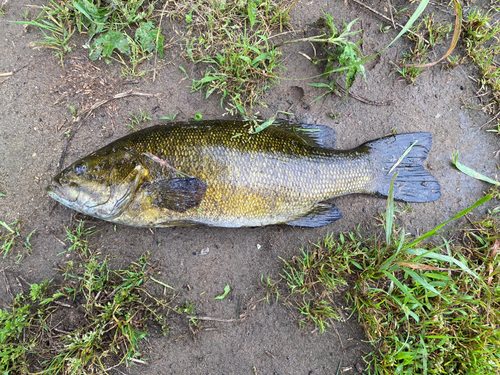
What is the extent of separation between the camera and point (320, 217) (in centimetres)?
294

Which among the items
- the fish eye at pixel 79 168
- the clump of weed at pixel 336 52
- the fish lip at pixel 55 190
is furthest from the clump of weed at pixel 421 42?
the fish lip at pixel 55 190

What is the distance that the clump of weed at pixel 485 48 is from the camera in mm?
3199

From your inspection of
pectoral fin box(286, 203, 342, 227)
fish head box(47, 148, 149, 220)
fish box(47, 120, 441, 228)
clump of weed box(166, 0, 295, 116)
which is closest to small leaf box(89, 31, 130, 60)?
clump of weed box(166, 0, 295, 116)

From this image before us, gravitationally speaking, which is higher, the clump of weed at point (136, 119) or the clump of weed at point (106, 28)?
the clump of weed at point (106, 28)

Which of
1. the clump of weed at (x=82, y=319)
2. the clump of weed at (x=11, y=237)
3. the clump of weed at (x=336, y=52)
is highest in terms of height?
the clump of weed at (x=336, y=52)

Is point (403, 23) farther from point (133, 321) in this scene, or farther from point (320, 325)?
point (133, 321)

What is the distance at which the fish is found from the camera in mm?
2596

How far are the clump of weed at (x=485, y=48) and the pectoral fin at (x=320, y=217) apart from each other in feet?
7.40

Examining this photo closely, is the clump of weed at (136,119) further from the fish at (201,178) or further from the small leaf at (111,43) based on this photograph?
the small leaf at (111,43)

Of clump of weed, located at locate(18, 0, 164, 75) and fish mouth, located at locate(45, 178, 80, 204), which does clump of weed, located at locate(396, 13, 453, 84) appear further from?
fish mouth, located at locate(45, 178, 80, 204)

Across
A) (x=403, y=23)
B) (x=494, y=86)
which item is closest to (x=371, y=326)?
(x=494, y=86)

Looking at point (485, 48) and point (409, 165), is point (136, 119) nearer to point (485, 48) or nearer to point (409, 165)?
point (409, 165)

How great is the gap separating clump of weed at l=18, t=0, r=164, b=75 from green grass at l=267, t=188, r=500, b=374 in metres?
2.84

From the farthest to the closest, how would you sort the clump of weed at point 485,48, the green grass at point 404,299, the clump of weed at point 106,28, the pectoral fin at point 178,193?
the clump of weed at point 485,48
the clump of weed at point 106,28
the green grass at point 404,299
the pectoral fin at point 178,193
